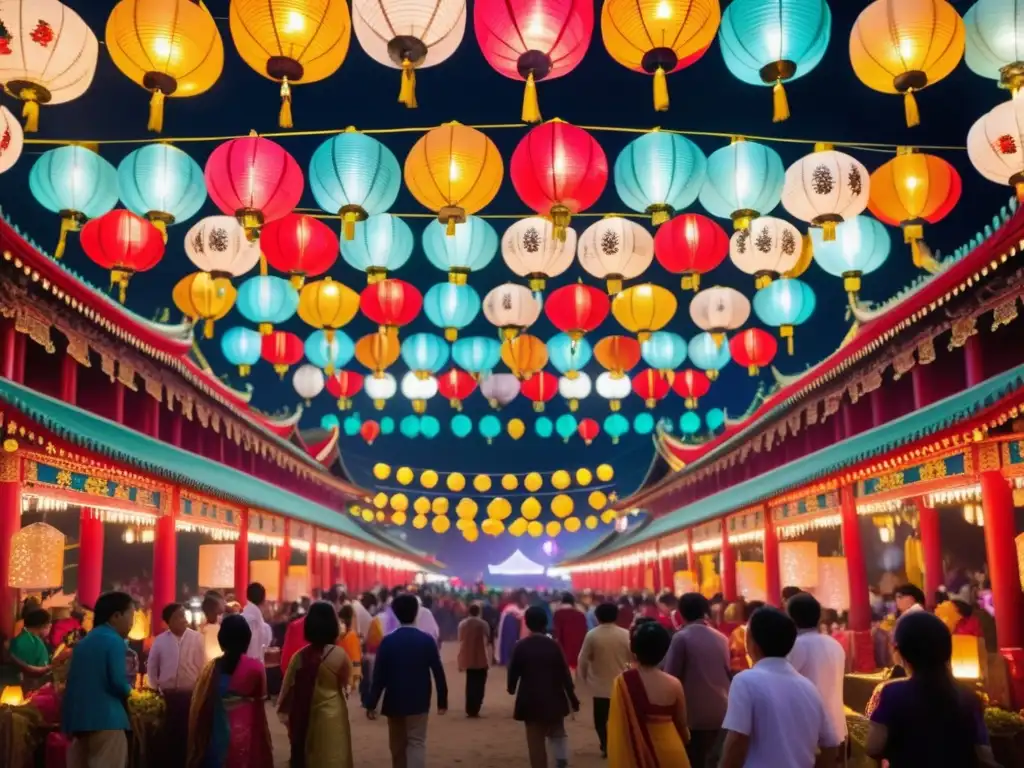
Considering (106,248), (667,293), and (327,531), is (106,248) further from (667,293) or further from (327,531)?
(327,531)

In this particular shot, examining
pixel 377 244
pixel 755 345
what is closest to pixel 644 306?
pixel 755 345

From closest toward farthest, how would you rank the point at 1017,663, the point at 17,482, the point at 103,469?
the point at 1017,663 → the point at 17,482 → the point at 103,469

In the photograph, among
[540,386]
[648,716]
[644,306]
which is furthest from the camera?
[540,386]

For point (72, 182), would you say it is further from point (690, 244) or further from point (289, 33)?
point (690, 244)

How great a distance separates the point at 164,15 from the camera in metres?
7.09

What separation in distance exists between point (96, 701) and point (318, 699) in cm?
137

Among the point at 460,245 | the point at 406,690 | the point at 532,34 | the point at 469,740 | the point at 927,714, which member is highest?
the point at 532,34

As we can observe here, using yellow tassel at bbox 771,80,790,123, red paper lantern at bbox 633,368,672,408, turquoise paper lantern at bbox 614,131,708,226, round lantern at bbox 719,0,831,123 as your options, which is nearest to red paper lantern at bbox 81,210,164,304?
turquoise paper lantern at bbox 614,131,708,226

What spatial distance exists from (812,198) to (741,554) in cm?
1884

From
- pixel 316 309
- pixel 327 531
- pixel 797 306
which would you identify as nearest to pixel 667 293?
pixel 797 306

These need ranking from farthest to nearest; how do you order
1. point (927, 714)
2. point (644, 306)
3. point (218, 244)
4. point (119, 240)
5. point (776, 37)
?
point (644, 306) < point (218, 244) < point (119, 240) < point (776, 37) < point (927, 714)

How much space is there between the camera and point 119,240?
10078 mm

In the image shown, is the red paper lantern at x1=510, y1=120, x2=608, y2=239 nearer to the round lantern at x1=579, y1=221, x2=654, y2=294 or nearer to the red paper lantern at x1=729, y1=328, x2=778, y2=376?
the round lantern at x1=579, y1=221, x2=654, y2=294

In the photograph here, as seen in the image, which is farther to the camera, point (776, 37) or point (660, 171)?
point (660, 171)
